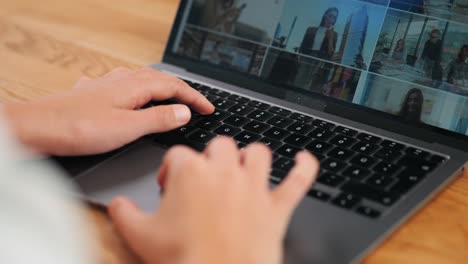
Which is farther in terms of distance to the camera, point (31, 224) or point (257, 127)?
point (257, 127)

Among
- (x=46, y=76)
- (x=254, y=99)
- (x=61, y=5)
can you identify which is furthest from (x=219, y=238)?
(x=61, y=5)

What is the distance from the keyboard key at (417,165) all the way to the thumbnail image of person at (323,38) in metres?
0.21

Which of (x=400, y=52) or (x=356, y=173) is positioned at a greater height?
(x=400, y=52)

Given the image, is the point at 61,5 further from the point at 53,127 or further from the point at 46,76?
the point at 53,127

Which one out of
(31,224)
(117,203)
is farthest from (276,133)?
(31,224)

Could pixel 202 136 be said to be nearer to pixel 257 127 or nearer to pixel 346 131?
pixel 257 127

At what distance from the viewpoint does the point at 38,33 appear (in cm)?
112

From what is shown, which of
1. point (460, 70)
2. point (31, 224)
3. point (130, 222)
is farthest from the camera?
point (460, 70)

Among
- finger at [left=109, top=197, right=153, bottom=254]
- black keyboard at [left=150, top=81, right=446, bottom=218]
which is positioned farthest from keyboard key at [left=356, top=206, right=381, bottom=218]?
finger at [left=109, top=197, right=153, bottom=254]

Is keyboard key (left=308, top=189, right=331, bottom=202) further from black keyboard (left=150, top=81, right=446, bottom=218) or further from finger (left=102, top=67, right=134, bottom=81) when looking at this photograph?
finger (left=102, top=67, right=134, bottom=81)

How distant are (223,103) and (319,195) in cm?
25

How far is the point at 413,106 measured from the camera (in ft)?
2.71

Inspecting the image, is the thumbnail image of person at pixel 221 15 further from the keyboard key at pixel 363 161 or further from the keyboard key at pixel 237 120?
the keyboard key at pixel 363 161

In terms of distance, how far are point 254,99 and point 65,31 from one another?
41cm
